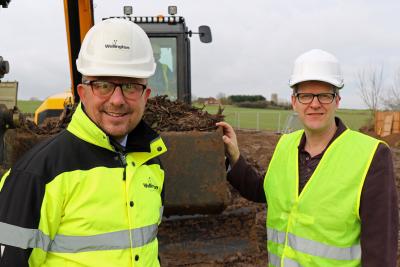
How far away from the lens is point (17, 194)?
1.67m

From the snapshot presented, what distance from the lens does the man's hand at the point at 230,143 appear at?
2.96 m

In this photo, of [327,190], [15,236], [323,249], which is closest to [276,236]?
[323,249]

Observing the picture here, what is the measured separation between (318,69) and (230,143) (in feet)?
2.54

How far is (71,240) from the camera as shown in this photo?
1.78 meters

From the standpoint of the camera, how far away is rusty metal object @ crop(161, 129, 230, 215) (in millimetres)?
2758

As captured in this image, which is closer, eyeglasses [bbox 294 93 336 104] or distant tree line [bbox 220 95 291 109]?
eyeglasses [bbox 294 93 336 104]

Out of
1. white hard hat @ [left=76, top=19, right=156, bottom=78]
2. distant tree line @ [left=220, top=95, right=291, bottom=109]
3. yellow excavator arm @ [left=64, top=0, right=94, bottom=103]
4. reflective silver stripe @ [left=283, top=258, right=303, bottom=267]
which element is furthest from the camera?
distant tree line @ [left=220, top=95, right=291, bottom=109]

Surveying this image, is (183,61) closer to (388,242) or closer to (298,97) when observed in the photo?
(298,97)

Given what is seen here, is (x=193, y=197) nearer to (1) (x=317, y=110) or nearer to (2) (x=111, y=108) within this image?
(1) (x=317, y=110)

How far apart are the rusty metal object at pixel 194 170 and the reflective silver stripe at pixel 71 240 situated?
0.80m

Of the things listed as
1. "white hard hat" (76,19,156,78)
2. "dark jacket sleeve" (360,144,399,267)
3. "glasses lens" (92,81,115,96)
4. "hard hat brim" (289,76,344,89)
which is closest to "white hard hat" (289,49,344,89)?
"hard hat brim" (289,76,344,89)

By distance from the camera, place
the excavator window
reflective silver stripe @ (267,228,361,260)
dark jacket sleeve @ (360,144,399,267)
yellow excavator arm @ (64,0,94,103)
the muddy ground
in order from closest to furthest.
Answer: dark jacket sleeve @ (360,144,399,267), reflective silver stripe @ (267,228,361,260), the muddy ground, yellow excavator arm @ (64,0,94,103), the excavator window

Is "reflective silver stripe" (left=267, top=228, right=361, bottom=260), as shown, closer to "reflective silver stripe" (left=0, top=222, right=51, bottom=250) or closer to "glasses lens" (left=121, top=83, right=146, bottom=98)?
"glasses lens" (left=121, top=83, right=146, bottom=98)

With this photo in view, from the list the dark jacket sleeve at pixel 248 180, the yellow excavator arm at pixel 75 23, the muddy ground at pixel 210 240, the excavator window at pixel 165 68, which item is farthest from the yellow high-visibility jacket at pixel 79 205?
the excavator window at pixel 165 68
